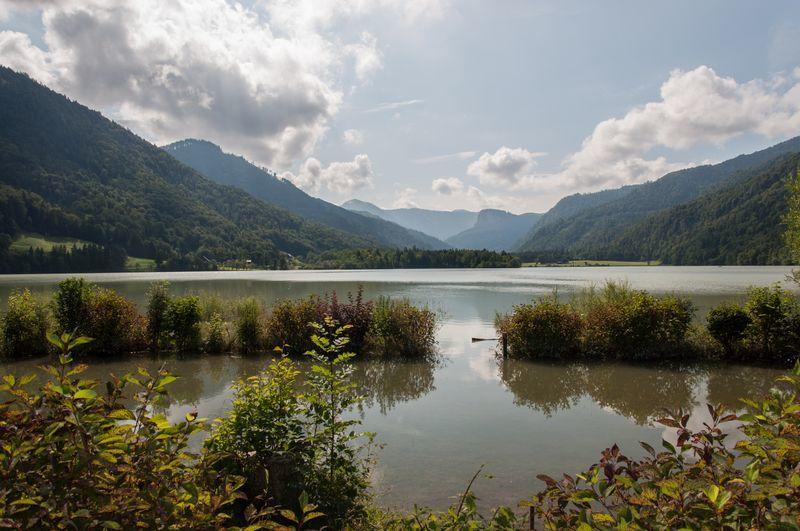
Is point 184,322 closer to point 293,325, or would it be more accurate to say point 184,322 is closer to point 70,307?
point 70,307

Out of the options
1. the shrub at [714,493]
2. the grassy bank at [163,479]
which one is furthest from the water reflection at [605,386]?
the grassy bank at [163,479]

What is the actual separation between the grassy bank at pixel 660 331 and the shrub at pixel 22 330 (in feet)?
57.2

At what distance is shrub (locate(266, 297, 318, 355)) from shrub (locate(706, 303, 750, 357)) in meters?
14.3

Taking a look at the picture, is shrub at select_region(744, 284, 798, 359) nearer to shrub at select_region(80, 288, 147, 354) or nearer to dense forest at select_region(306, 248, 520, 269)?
shrub at select_region(80, 288, 147, 354)

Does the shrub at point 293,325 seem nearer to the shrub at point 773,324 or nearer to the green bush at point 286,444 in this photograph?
the green bush at point 286,444

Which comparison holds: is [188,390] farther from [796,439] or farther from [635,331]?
[635,331]

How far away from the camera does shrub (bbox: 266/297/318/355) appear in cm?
1727

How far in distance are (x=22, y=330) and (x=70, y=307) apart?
1908 millimetres

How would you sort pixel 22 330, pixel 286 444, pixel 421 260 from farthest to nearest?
1. pixel 421 260
2. pixel 22 330
3. pixel 286 444

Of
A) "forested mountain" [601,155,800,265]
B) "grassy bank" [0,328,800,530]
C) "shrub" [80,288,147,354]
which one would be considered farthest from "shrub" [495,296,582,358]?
"forested mountain" [601,155,800,265]

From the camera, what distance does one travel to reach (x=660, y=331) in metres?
16.2

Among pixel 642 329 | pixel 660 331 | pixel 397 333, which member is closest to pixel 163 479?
pixel 397 333

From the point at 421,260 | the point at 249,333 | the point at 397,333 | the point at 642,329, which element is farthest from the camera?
the point at 421,260

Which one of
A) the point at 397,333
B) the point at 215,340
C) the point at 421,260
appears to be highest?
the point at 421,260
